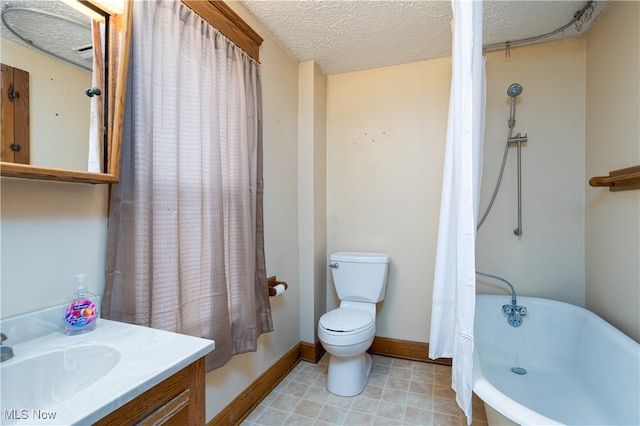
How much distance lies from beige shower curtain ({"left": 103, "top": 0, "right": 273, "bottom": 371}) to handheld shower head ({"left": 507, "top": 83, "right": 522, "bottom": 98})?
1.66 metres

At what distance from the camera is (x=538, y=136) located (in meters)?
→ 2.07

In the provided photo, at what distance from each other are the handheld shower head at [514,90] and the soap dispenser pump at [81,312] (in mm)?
2511

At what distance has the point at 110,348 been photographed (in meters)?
0.80

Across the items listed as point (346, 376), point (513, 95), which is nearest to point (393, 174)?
point (513, 95)

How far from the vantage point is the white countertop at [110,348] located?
0.56m

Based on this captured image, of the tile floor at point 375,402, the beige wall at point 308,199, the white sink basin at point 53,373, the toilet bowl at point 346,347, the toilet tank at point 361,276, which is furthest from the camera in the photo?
the beige wall at point 308,199

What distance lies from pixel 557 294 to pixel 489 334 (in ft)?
1.89

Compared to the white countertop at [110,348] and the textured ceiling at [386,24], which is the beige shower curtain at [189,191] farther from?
the textured ceiling at [386,24]

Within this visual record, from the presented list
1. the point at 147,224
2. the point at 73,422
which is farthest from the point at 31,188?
the point at 73,422

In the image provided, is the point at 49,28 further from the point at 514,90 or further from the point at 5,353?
the point at 514,90

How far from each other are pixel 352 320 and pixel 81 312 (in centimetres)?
144

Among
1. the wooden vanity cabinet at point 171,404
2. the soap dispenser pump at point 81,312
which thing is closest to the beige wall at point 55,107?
the soap dispenser pump at point 81,312

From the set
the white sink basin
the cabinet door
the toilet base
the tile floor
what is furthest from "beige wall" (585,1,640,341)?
the cabinet door

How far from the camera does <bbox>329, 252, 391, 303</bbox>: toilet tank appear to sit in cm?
219
